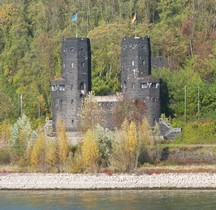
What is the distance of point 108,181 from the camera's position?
59.8 m

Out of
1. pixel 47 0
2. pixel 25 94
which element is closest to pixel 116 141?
pixel 25 94

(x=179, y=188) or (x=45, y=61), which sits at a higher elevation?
(x=45, y=61)

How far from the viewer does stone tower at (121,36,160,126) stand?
74.7 metres

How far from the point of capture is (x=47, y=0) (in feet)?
336

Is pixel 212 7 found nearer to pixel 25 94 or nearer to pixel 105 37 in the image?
pixel 105 37

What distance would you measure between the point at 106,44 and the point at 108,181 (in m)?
30.8

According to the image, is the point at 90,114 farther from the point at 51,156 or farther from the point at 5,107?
the point at 5,107

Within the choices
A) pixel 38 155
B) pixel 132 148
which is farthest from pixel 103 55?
pixel 132 148

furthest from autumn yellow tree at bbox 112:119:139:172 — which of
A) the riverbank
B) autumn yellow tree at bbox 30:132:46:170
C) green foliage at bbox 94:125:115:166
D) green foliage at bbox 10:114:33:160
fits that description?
green foliage at bbox 10:114:33:160

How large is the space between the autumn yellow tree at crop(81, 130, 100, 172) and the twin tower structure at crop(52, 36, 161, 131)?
11.6m

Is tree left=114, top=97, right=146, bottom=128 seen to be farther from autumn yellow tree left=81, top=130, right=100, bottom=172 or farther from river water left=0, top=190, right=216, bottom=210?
river water left=0, top=190, right=216, bottom=210

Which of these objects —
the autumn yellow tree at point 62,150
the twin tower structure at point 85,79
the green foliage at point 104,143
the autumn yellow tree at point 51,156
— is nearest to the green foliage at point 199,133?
the twin tower structure at point 85,79

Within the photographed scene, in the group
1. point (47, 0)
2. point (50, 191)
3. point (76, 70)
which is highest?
point (47, 0)

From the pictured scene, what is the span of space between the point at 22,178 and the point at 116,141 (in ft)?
21.8
